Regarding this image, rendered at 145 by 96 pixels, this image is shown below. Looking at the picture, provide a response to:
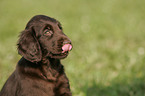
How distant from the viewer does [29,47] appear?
2895 mm

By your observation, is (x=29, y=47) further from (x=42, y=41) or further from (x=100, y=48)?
(x=100, y=48)

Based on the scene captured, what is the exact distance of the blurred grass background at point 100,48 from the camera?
4051 mm

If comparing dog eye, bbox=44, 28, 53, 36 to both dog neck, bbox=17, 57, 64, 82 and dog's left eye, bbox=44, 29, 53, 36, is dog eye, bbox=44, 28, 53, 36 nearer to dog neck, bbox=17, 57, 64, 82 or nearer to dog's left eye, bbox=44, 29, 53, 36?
dog's left eye, bbox=44, 29, 53, 36

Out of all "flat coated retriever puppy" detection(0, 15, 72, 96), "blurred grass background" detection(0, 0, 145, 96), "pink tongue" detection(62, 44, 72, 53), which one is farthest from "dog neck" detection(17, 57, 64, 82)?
"blurred grass background" detection(0, 0, 145, 96)

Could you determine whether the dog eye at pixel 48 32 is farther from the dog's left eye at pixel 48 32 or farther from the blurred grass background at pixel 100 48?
the blurred grass background at pixel 100 48

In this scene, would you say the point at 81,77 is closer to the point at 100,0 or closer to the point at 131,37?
the point at 131,37

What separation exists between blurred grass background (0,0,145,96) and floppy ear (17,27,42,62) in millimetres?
1227

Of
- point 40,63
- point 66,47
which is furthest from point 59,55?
point 40,63

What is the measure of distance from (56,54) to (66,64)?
6.39 feet

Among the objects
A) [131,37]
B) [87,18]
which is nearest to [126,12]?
[87,18]

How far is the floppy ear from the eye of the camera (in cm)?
285

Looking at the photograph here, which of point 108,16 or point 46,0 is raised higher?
point 46,0

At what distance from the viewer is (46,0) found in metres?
14.2

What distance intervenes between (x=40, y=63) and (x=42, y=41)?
0.30 m
